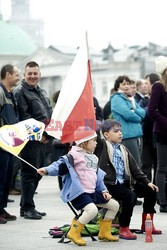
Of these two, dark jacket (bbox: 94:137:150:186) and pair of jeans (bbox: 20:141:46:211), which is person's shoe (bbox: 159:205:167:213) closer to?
pair of jeans (bbox: 20:141:46:211)

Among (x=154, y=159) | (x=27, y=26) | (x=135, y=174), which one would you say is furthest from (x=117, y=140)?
(x=27, y=26)

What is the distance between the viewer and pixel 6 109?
30.2 feet

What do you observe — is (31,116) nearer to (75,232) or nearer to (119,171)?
(119,171)

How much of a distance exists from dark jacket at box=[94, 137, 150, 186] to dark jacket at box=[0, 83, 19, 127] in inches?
57.6

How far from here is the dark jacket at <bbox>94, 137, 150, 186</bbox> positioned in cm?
804

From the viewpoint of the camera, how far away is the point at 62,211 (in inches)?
407

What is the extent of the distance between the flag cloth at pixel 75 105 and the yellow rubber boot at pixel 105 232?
814 millimetres

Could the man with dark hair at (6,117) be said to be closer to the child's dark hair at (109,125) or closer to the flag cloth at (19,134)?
the flag cloth at (19,134)

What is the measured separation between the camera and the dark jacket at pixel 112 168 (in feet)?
26.4

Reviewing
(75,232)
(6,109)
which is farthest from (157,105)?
(75,232)

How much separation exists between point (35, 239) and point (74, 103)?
51.8 inches

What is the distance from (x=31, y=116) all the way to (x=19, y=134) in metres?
1.06

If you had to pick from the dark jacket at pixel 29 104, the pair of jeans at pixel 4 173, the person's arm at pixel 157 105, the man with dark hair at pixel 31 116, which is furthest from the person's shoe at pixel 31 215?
the person's arm at pixel 157 105

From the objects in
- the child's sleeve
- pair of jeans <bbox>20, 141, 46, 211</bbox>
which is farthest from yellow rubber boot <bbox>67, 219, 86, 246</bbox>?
pair of jeans <bbox>20, 141, 46, 211</bbox>
